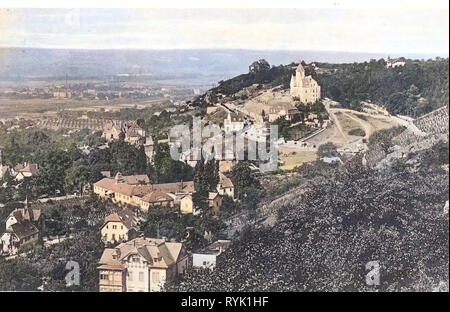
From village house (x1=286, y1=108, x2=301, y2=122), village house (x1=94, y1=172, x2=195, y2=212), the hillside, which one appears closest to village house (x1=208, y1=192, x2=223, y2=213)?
village house (x1=94, y1=172, x2=195, y2=212)

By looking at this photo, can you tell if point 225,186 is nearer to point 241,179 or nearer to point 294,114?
point 241,179

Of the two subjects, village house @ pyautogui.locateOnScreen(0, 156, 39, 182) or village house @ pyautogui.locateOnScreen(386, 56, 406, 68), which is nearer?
village house @ pyautogui.locateOnScreen(386, 56, 406, 68)

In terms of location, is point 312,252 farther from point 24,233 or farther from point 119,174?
point 24,233

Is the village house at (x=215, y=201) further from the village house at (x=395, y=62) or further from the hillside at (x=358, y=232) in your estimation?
the village house at (x=395, y=62)

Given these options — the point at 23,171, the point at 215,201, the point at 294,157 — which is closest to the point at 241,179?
the point at 215,201

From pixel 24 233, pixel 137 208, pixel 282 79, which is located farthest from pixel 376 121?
pixel 24 233

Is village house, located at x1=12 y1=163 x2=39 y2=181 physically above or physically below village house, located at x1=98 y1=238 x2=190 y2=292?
Answer: above

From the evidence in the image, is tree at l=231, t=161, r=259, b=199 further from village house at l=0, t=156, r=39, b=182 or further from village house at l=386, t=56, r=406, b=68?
village house at l=0, t=156, r=39, b=182
